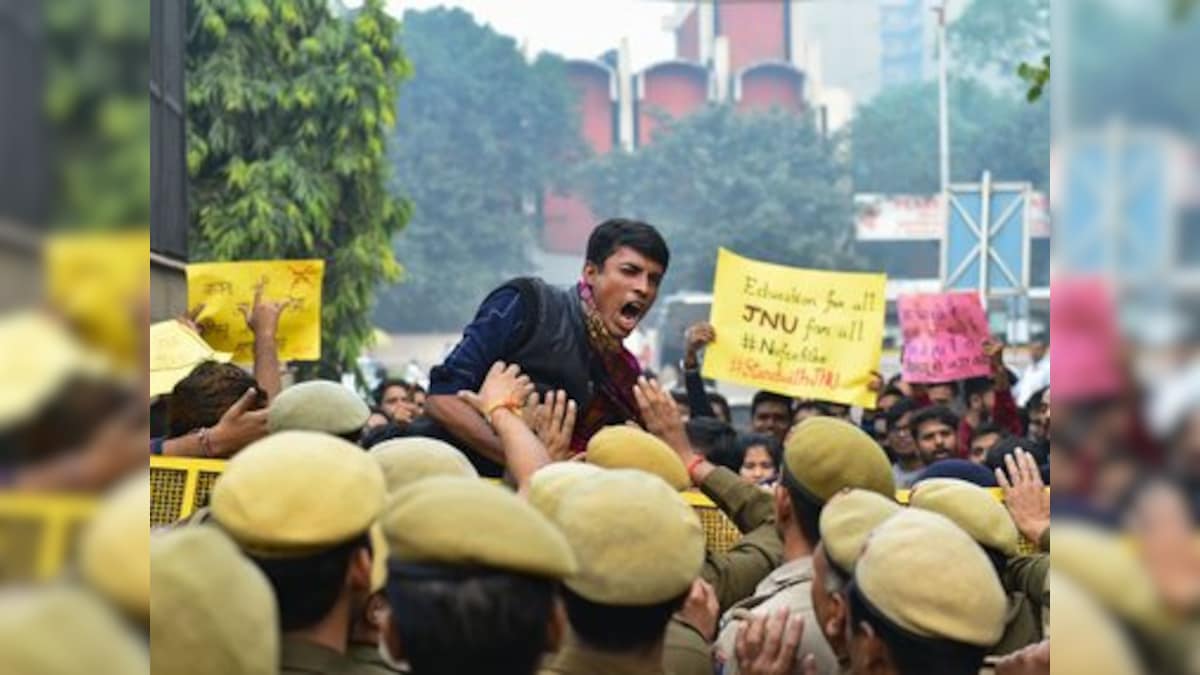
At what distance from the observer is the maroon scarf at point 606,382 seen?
5008mm

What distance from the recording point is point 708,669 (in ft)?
11.0

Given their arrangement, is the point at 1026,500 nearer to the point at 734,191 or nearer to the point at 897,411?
the point at 897,411

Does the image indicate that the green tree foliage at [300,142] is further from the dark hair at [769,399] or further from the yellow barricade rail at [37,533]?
the yellow barricade rail at [37,533]

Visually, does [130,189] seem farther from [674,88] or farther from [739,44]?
[739,44]

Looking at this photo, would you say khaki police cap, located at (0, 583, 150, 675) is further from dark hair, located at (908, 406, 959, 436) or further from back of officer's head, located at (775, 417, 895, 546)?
dark hair, located at (908, 406, 959, 436)

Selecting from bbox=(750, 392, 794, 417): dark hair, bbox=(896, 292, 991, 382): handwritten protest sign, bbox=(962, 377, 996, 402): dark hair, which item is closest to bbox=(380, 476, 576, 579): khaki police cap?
bbox=(750, 392, 794, 417): dark hair

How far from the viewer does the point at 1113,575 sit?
39.0 inches

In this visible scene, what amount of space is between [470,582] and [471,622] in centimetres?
5

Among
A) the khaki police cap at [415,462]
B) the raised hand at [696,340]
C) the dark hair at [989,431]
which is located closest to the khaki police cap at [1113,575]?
the khaki police cap at [415,462]

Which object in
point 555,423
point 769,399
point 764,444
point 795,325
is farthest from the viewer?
point 769,399

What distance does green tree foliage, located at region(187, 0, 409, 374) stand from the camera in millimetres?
25266

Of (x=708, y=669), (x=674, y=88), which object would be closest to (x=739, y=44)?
(x=674, y=88)

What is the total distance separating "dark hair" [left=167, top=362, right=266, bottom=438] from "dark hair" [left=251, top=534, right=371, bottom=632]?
2409mm

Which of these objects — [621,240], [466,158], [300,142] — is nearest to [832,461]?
[621,240]
